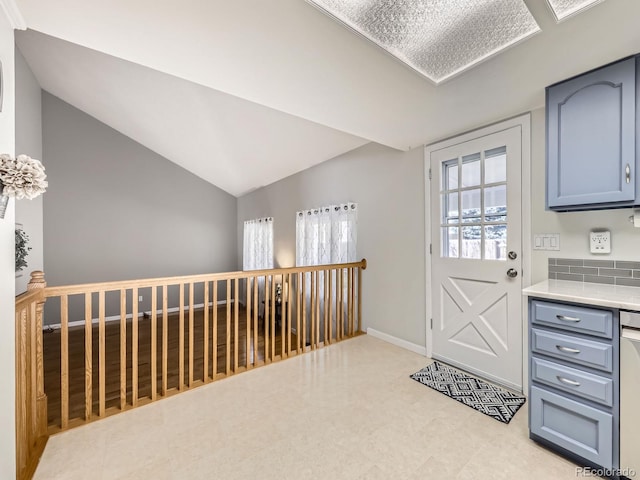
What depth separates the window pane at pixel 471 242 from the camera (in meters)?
2.46

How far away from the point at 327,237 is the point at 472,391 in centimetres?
239

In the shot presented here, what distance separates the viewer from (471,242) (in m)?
2.50

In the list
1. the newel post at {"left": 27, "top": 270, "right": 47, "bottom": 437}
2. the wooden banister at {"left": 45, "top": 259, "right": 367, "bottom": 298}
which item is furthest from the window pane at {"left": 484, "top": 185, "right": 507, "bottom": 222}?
the newel post at {"left": 27, "top": 270, "right": 47, "bottom": 437}

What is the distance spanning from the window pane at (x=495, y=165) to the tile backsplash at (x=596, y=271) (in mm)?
736

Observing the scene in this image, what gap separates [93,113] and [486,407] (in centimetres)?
658

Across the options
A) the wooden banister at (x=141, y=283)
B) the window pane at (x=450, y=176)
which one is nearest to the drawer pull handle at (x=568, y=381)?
the window pane at (x=450, y=176)

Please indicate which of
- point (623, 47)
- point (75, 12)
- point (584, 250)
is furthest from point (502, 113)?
point (75, 12)

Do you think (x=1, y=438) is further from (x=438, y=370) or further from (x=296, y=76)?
(x=438, y=370)

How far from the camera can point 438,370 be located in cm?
255

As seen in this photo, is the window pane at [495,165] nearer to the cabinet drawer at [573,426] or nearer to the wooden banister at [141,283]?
the cabinet drawer at [573,426]

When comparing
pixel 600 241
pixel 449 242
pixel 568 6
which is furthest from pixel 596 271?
pixel 568 6

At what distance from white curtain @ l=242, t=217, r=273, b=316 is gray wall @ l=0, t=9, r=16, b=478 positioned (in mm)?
4015

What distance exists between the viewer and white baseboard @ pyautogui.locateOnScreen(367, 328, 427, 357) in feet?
9.48

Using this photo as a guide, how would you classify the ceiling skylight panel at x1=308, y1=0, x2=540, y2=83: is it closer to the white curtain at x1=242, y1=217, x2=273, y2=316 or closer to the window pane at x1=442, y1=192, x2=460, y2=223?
the window pane at x1=442, y1=192, x2=460, y2=223
